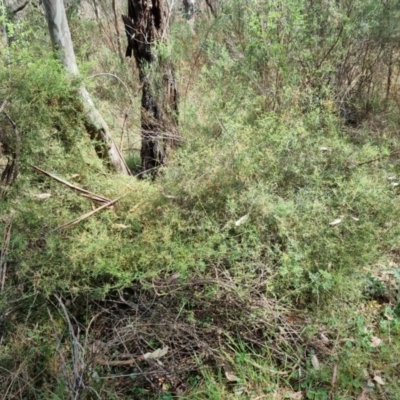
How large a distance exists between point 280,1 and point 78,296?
2.97 m

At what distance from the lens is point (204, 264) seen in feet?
6.75

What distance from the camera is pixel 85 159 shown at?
8.76ft

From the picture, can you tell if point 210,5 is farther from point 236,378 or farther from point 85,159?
point 236,378

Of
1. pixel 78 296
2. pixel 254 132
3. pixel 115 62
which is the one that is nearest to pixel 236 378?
pixel 78 296

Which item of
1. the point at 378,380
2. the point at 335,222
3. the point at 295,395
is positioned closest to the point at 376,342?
the point at 378,380

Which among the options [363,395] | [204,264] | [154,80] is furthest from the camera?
[154,80]

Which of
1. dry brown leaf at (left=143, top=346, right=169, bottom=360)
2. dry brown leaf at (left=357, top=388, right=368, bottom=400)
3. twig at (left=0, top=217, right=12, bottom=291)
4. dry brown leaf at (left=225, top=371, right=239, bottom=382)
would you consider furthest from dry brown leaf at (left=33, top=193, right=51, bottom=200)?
dry brown leaf at (left=357, top=388, right=368, bottom=400)

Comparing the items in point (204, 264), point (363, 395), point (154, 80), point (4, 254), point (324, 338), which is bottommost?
point (363, 395)

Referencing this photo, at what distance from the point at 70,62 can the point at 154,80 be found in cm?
79

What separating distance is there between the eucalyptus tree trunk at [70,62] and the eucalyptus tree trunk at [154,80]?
1.48 ft

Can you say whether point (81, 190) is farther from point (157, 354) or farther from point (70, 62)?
point (157, 354)

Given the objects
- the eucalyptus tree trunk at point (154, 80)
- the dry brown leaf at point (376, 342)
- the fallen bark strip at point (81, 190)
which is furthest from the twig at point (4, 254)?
the dry brown leaf at point (376, 342)

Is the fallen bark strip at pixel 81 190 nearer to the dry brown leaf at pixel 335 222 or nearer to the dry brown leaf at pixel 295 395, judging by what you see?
the dry brown leaf at pixel 335 222

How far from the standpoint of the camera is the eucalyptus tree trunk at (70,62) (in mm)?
2637
